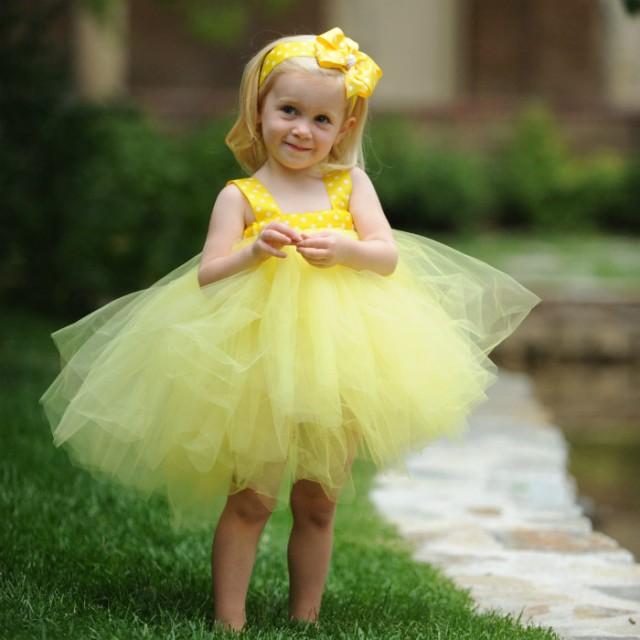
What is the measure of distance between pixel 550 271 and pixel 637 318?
5.83 ft

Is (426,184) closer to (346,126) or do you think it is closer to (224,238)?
(346,126)

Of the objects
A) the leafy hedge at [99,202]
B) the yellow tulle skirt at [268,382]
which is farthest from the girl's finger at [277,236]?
the leafy hedge at [99,202]

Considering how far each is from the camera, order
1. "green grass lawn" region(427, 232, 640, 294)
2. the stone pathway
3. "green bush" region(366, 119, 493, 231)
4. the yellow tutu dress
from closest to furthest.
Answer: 1. the yellow tutu dress
2. the stone pathway
3. "green grass lawn" region(427, 232, 640, 294)
4. "green bush" region(366, 119, 493, 231)

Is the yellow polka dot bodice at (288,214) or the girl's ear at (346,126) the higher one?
the girl's ear at (346,126)

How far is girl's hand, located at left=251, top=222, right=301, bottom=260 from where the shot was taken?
339cm

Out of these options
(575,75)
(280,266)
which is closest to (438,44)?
(575,75)

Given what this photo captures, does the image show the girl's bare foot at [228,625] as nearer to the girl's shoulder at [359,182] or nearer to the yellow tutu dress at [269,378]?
the yellow tutu dress at [269,378]

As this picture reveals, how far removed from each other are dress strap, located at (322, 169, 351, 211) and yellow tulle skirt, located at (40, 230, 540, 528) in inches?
8.7

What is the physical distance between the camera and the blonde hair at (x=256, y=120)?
360cm

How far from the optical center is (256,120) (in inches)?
146

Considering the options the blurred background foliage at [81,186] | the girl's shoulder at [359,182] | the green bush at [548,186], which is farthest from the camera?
the green bush at [548,186]

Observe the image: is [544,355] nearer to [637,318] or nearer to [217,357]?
[637,318]

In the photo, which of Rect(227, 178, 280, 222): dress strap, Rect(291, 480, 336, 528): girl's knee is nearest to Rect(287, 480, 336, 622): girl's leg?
Rect(291, 480, 336, 528): girl's knee

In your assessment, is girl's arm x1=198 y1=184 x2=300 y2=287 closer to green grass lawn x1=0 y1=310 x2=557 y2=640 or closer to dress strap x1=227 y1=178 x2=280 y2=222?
dress strap x1=227 y1=178 x2=280 y2=222
